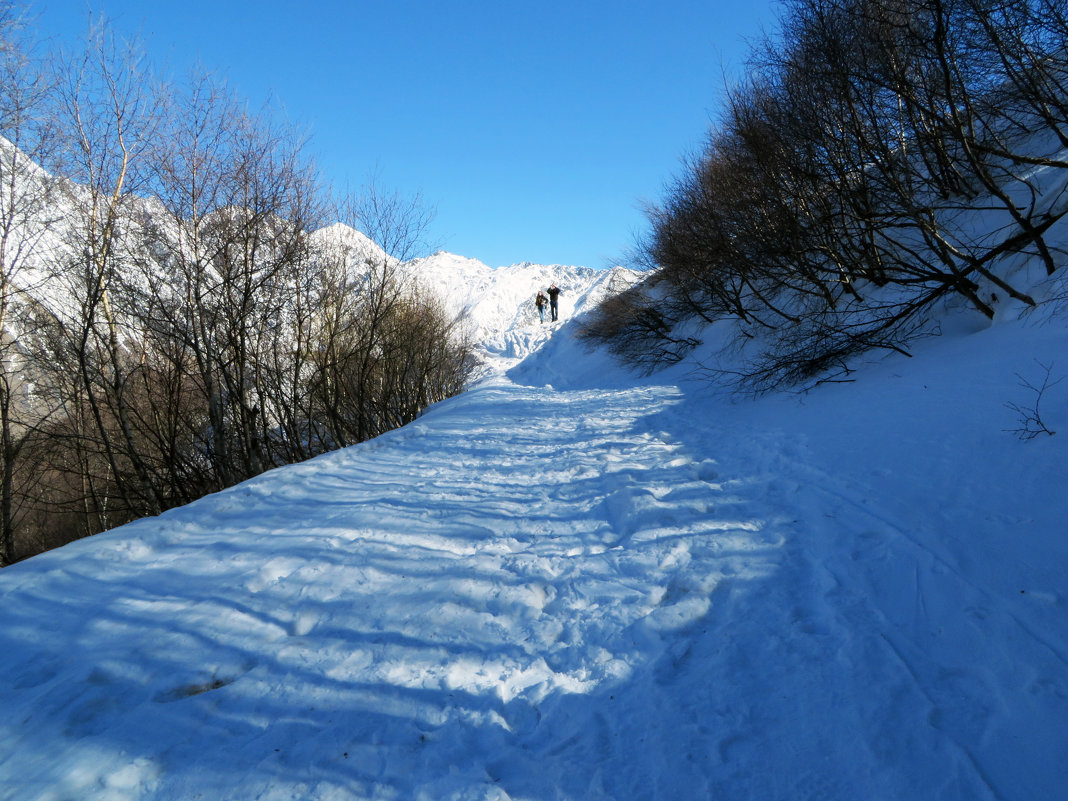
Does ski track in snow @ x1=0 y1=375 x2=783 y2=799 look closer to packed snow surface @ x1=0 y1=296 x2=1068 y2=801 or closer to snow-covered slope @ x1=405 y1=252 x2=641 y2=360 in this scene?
packed snow surface @ x1=0 y1=296 x2=1068 y2=801

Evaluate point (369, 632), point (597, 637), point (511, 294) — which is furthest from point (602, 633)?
point (511, 294)

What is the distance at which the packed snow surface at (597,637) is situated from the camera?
1.81m

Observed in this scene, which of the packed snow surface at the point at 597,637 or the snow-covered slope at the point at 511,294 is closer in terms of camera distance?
the packed snow surface at the point at 597,637

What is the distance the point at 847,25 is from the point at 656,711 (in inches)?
350

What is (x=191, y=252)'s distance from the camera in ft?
25.7

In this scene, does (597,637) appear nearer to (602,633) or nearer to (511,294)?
(602,633)

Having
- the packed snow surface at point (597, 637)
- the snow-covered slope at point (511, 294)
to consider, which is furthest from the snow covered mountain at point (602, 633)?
the snow-covered slope at point (511, 294)

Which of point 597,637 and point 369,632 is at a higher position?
point 369,632

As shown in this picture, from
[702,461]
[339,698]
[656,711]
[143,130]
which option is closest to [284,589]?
[339,698]

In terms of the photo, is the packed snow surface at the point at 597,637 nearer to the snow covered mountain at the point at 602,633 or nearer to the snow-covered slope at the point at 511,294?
the snow covered mountain at the point at 602,633

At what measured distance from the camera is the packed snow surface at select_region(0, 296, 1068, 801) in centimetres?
181

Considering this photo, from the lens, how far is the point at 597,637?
2.61 m

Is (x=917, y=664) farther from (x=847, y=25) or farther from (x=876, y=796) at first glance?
(x=847, y=25)

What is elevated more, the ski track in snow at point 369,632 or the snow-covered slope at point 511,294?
the snow-covered slope at point 511,294
